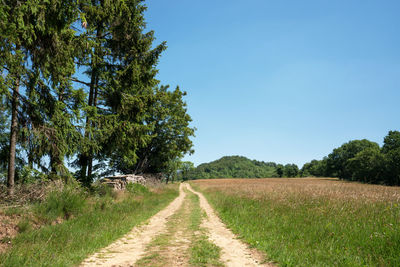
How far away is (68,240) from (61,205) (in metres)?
2.67

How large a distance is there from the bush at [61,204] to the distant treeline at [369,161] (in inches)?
509

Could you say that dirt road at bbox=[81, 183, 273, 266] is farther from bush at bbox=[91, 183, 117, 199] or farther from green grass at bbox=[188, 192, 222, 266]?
bush at bbox=[91, 183, 117, 199]

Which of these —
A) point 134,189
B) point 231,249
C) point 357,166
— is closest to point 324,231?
point 231,249

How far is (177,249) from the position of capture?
5.75m

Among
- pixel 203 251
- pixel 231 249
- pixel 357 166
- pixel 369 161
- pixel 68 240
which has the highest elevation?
pixel 369 161

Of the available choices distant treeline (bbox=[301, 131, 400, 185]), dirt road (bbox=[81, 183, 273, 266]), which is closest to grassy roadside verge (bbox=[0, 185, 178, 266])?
dirt road (bbox=[81, 183, 273, 266])

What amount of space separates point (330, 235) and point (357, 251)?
997mm

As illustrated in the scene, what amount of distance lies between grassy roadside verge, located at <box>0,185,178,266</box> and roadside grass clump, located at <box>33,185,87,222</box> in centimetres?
48

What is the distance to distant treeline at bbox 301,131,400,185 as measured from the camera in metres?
44.7

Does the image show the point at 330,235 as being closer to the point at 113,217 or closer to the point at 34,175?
the point at 113,217

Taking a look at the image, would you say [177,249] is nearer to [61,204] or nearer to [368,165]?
[61,204]

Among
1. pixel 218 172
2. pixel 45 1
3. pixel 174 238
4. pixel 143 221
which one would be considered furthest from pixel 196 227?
pixel 218 172

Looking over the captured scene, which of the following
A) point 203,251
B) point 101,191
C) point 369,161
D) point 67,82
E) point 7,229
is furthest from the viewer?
point 369,161

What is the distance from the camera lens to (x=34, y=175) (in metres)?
8.83
